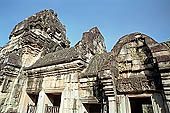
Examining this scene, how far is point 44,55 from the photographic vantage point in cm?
865

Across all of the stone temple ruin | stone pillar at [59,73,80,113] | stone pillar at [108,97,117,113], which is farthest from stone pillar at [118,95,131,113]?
stone pillar at [59,73,80,113]

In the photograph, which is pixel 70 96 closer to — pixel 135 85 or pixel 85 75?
pixel 85 75

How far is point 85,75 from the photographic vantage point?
17.2 ft

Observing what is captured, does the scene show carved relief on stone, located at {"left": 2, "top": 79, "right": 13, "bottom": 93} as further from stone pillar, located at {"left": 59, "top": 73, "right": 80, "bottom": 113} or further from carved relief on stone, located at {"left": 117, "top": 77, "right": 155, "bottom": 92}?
carved relief on stone, located at {"left": 117, "top": 77, "right": 155, "bottom": 92}

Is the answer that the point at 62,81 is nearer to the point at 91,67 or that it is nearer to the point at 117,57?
the point at 91,67

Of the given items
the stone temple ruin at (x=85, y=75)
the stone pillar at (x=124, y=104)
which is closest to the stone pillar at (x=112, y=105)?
the stone temple ruin at (x=85, y=75)

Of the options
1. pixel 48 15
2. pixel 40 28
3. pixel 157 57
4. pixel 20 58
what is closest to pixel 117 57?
pixel 157 57

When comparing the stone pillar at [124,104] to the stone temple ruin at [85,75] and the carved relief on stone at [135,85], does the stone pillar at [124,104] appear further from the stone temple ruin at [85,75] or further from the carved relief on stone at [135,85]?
the carved relief on stone at [135,85]

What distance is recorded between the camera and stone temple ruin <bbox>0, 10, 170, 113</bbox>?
11.2 ft

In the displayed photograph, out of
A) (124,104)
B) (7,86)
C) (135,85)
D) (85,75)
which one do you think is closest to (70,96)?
(85,75)

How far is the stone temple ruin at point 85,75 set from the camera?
340 cm

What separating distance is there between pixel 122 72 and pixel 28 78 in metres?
5.58

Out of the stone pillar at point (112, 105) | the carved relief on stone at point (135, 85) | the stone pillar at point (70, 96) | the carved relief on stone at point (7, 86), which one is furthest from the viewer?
the carved relief on stone at point (7, 86)

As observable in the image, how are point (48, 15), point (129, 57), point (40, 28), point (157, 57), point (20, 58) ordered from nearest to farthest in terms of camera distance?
point (157, 57)
point (129, 57)
point (20, 58)
point (40, 28)
point (48, 15)
